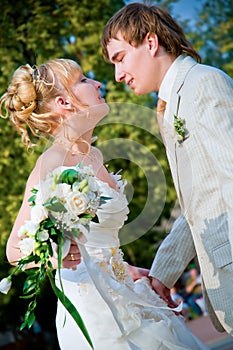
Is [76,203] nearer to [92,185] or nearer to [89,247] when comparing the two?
[92,185]

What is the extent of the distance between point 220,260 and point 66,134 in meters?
1.08

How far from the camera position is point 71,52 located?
10.9 meters

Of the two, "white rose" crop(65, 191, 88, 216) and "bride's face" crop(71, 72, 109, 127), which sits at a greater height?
"bride's face" crop(71, 72, 109, 127)

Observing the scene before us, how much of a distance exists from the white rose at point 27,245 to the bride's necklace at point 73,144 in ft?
2.39

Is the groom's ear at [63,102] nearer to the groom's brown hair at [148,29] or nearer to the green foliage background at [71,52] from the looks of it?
the groom's brown hair at [148,29]

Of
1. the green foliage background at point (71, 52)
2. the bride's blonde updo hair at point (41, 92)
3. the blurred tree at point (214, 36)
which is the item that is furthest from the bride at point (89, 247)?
the blurred tree at point (214, 36)

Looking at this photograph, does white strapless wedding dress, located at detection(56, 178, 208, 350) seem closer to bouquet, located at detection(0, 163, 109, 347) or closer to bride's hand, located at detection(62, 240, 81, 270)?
bride's hand, located at detection(62, 240, 81, 270)

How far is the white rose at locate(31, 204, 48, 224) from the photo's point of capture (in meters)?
3.37

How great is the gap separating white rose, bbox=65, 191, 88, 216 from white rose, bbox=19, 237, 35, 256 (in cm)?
23

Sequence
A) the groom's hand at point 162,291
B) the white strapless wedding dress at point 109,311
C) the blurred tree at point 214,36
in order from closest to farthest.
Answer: the white strapless wedding dress at point 109,311 < the groom's hand at point 162,291 < the blurred tree at point 214,36

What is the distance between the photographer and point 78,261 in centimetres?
352

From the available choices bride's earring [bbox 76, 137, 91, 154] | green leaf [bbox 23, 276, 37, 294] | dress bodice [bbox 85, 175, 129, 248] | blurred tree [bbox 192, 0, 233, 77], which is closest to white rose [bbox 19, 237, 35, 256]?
green leaf [bbox 23, 276, 37, 294]

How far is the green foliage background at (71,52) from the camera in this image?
34.2 ft

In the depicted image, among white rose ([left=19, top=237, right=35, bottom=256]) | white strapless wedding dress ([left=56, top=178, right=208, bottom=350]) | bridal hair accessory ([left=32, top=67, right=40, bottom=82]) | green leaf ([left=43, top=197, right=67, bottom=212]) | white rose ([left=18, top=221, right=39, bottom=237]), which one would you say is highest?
Answer: bridal hair accessory ([left=32, top=67, right=40, bottom=82])
